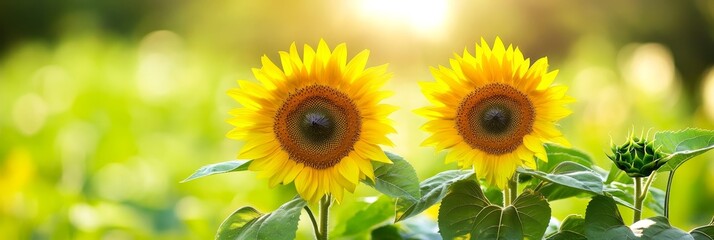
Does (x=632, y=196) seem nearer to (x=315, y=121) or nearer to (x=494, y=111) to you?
(x=494, y=111)

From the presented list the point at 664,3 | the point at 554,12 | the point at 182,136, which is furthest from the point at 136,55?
the point at 664,3

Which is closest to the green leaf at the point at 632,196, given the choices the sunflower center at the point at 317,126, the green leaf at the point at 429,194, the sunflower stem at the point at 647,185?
the sunflower stem at the point at 647,185

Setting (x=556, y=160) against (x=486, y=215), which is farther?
(x=556, y=160)

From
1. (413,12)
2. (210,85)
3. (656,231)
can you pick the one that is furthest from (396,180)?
(413,12)

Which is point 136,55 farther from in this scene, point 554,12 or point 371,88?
point 371,88

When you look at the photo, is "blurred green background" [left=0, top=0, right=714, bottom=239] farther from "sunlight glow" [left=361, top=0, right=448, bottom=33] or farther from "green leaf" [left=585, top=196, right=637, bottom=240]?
"green leaf" [left=585, top=196, right=637, bottom=240]

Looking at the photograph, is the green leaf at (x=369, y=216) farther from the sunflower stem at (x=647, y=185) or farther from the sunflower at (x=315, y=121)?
the sunflower stem at (x=647, y=185)

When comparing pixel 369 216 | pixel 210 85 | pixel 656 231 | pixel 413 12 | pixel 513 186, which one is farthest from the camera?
pixel 413 12
